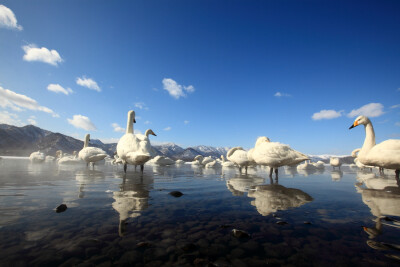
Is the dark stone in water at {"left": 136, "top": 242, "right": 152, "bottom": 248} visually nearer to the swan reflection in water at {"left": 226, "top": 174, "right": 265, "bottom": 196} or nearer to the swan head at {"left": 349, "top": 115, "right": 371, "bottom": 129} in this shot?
the swan reflection in water at {"left": 226, "top": 174, "right": 265, "bottom": 196}

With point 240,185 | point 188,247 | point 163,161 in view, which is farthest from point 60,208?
point 163,161

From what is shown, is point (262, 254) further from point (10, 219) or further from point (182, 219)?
point (10, 219)

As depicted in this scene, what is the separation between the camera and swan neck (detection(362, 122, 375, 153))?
29.3 feet

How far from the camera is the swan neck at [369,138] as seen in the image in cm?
892

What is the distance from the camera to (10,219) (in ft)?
10.0

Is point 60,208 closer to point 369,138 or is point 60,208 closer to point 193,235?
point 193,235

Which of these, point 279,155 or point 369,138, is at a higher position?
point 369,138

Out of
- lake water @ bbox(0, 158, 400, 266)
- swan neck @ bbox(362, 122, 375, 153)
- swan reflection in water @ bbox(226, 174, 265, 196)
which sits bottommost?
swan reflection in water @ bbox(226, 174, 265, 196)

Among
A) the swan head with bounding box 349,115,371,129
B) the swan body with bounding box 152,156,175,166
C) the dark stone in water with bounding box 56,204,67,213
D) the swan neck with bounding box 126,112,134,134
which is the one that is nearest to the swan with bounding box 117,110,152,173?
the swan neck with bounding box 126,112,134,134

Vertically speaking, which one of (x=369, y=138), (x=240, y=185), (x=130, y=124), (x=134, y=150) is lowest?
(x=240, y=185)

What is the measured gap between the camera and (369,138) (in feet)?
30.3

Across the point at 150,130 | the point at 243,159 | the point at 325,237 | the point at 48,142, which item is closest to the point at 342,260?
the point at 325,237

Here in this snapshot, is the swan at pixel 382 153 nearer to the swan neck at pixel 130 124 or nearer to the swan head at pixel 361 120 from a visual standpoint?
the swan head at pixel 361 120

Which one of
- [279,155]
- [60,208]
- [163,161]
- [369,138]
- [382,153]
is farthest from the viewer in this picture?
[163,161]
